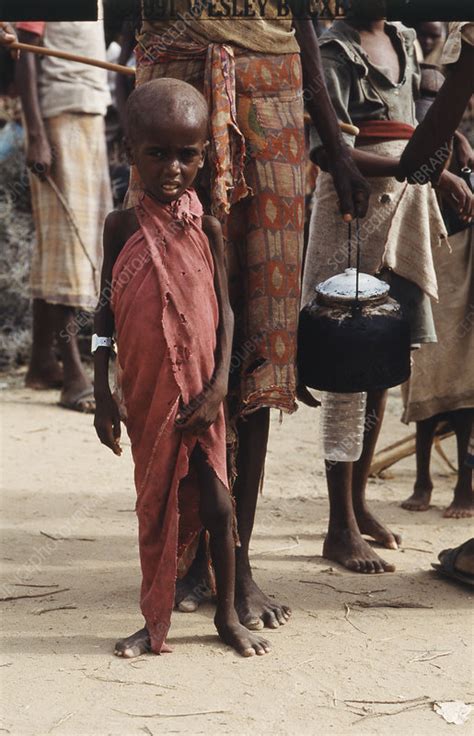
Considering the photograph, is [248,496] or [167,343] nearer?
[167,343]

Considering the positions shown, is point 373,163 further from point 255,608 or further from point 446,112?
point 255,608

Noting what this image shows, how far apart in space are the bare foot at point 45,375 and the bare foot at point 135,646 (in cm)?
366

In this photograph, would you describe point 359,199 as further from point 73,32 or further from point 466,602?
point 73,32

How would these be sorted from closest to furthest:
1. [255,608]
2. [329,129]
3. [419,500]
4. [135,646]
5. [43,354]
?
[135,646]
[255,608]
[329,129]
[419,500]
[43,354]

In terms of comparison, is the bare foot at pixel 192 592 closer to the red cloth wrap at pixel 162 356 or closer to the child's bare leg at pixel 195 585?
the child's bare leg at pixel 195 585

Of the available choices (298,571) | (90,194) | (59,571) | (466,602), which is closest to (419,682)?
(466,602)

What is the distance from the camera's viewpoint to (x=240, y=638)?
2984mm

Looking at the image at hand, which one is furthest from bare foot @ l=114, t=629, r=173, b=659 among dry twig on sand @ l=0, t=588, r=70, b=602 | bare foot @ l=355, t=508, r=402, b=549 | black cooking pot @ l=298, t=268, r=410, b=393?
bare foot @ l=355, t=508, r=402, b=549

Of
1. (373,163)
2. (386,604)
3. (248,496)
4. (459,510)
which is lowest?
(459,510)

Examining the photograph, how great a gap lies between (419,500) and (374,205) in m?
1.36

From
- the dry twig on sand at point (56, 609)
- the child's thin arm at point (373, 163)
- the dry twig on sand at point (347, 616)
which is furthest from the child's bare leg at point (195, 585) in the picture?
the child's thin arm at point (373, 163)

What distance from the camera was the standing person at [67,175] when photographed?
19.5ft

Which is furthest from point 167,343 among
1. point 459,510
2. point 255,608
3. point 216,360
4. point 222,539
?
point 459,510

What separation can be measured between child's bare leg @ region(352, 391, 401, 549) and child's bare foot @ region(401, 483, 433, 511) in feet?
1.57
